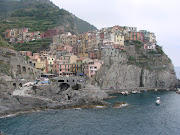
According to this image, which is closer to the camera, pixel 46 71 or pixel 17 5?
pixel 46 71

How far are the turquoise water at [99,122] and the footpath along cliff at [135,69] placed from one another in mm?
19804

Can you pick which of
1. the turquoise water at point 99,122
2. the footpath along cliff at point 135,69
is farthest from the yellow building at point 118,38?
the turquoise water at point 99,122

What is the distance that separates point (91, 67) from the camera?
66500 mm

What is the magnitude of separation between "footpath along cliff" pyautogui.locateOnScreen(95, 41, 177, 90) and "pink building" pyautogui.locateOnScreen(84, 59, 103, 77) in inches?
58.8

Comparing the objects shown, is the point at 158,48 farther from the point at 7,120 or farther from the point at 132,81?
the point at 7,120

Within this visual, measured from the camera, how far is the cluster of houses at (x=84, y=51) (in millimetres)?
67688

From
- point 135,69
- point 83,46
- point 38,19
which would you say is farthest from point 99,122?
point 38,19

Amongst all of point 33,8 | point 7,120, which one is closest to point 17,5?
point 33,8

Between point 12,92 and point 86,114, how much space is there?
62.4ft

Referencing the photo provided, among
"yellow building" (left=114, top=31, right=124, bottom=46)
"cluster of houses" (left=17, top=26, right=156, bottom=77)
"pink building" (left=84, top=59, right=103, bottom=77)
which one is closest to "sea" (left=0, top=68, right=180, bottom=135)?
"pink building" (left=84, top=59, right=103, bottom=77)

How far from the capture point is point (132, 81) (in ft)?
243

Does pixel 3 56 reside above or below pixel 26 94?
above

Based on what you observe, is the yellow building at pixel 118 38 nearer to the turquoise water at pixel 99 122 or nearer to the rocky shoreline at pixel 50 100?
the rocky shoreline at pixel 50 100

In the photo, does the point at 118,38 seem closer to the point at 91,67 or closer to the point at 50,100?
the point at 91,67
